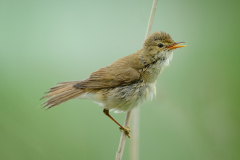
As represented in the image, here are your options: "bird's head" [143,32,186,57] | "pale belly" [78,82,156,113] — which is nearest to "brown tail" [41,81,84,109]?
"pale belly" [78,82,156,113]

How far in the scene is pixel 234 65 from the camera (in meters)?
2.67

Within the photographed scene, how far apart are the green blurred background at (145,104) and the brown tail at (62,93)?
42cm

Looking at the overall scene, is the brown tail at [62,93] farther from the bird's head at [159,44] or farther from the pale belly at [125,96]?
the bird's head at [159,44]

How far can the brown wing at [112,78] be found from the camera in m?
2.40

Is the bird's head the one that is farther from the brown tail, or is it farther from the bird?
the brown tail

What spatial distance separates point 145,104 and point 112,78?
68cm

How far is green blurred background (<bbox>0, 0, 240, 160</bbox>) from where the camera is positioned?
2.36 metres

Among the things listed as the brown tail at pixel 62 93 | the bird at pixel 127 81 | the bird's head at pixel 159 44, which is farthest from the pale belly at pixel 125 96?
the bird's head at pixel 159 44

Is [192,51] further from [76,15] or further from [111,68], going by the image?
[76,15]

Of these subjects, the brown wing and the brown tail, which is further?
the brown wing

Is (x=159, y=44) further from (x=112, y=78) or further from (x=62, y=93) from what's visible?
(x=62, y=93)

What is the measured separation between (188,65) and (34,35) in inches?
70.0

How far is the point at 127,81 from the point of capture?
7.91ft

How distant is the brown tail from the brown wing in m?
0.13
